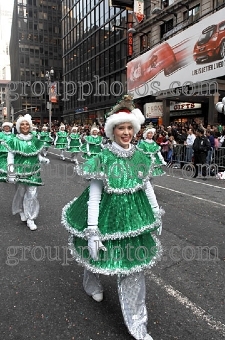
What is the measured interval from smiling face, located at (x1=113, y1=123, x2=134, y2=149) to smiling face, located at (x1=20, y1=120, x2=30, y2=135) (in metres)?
3.30

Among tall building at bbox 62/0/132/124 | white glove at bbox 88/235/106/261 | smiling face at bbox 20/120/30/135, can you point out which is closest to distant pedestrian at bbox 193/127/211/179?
smiling face at bbox 20/120/30/135

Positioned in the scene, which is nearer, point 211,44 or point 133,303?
point 133,303

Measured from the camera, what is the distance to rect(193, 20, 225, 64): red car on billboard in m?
14.7

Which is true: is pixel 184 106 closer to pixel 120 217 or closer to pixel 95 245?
pixel 120 217

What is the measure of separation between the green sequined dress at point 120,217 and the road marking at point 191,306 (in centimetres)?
83

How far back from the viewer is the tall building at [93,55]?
111ft

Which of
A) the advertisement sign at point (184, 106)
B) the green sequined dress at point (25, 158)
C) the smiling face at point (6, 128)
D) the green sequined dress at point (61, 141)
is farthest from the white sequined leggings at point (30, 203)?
the advertisement sign at point (184, 106)

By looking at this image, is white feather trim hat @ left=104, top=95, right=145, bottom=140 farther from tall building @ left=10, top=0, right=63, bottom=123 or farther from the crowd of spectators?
tall building @ left=10, top=0, right=63, bottom=123

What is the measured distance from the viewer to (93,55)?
41562 mm

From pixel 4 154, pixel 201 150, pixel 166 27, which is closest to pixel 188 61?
pixel 201 150

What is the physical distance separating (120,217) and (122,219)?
0.02 m

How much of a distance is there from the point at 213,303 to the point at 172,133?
1268 centimetres

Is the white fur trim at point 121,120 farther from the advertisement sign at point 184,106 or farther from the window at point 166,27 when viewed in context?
the window at point 166,27

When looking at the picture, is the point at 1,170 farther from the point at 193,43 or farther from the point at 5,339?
the point at 193,43
